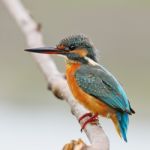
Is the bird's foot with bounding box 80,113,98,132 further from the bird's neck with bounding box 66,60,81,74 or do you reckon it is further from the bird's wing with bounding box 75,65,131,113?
the bird's neck with bounding box 66,60,81,74

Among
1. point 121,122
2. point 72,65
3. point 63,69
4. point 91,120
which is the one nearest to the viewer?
point 91,120

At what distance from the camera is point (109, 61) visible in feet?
21.2

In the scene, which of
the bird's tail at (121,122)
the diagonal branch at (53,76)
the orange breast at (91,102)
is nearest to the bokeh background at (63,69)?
the diagonal branch at (53,76)

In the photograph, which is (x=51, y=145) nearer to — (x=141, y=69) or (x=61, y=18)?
(x=141, y=69)

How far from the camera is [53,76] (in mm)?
2723

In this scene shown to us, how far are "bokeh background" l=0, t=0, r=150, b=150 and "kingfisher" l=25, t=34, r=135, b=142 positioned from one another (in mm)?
2131

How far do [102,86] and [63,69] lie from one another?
3089 millimetres

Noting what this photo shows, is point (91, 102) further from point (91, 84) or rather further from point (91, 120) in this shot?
point (91, 120)

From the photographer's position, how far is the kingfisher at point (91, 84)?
9.04 ft

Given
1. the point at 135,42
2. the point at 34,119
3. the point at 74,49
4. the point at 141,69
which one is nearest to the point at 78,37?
the point at 74,49

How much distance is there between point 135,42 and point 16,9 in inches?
158

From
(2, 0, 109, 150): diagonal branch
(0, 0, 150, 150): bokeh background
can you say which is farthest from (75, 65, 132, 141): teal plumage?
(0, 0, 150, 150): bokeh background

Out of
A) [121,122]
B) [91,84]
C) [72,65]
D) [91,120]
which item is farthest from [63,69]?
[91,120]

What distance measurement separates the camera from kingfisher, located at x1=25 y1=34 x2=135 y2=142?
2.76 meters
